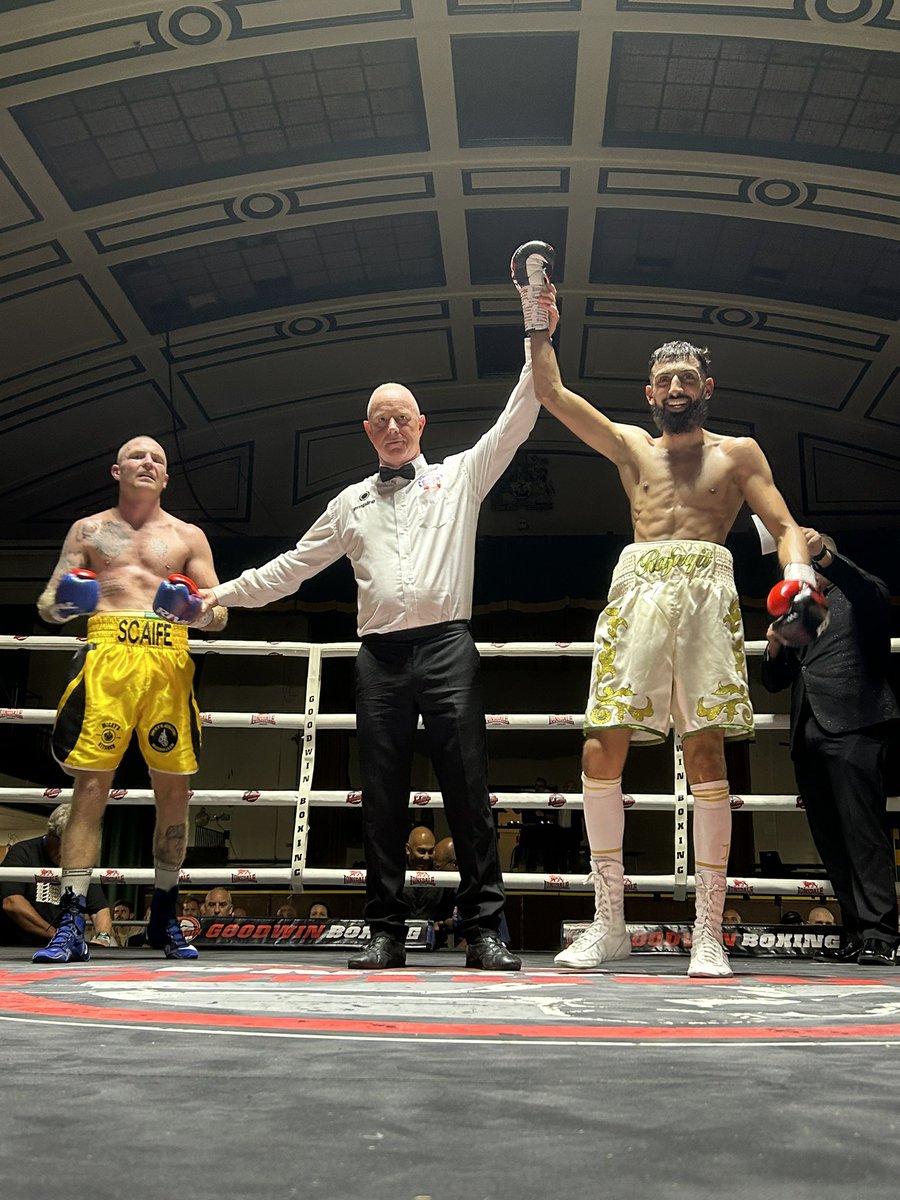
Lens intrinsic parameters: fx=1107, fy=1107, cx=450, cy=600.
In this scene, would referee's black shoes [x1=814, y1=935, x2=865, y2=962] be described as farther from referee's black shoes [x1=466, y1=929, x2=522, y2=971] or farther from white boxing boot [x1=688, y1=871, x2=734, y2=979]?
referee's black shoes [x1=466, y1=929, x2=522, y2=971]

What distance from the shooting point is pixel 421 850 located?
4.15 m

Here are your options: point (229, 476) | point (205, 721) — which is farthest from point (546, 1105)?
point (229, 476)

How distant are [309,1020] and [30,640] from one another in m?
2.36

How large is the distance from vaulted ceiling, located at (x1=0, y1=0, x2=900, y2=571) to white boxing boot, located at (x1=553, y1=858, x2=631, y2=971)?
4.05 meters

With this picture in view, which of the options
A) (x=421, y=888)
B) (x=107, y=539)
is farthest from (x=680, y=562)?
(x=421, y=888)

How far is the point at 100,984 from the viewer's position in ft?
5.07

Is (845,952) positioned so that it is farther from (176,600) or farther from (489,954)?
(176,600)

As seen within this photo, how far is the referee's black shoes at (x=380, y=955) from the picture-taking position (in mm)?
2025

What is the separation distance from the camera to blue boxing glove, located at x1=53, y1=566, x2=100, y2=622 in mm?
2297

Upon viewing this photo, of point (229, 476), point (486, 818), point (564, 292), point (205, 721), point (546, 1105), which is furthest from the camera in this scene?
point (229, 476)

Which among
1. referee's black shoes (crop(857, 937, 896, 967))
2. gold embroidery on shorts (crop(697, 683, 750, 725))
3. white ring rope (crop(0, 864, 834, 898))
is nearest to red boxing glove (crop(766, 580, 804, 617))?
gold embroidery on shorts (crop(697, 683, 750, 725))

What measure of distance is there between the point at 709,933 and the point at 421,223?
502 cm

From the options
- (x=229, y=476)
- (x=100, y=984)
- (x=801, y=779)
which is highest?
(x=229, y=476)

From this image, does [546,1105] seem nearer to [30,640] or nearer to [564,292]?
[30,640]
